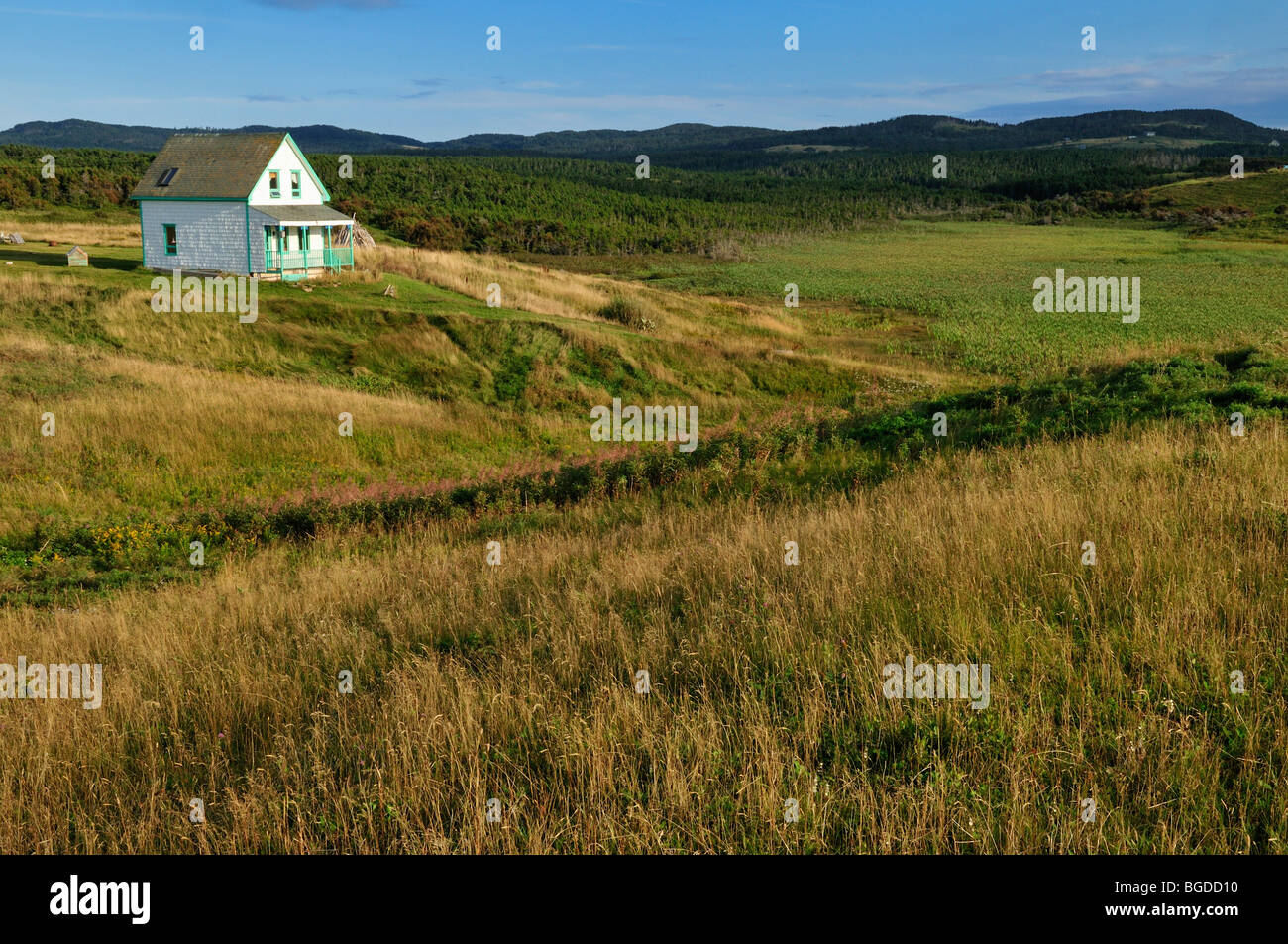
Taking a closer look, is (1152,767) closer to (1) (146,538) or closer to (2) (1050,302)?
(1) (146,538)

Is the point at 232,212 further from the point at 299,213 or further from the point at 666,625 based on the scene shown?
the point at 666,625

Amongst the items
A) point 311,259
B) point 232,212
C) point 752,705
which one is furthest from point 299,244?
point 752,705

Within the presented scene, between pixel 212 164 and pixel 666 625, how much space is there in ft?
127

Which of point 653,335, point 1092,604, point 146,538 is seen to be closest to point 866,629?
point 1092,604

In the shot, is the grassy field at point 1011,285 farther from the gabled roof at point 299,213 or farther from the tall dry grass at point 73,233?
the tall dry grass at point 73,233

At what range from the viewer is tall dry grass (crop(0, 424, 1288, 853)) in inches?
155

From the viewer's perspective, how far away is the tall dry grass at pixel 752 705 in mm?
3932

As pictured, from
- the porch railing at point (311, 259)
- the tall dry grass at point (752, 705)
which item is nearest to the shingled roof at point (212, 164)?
the porch railing at point (311, 259)

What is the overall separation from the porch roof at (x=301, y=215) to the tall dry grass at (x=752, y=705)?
3060 cm

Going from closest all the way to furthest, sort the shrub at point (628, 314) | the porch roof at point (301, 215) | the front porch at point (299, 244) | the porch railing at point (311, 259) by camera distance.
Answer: the porch roof at point (301, 215) → the front porch at point (299, 244) → the porch railing at point (311, 259) → the shrub at point (628, 314)

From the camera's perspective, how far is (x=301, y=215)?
37031mm

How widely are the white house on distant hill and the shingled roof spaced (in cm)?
4

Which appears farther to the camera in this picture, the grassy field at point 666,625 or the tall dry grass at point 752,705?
the grassy field at point 666,625

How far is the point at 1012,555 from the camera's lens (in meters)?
6.69
